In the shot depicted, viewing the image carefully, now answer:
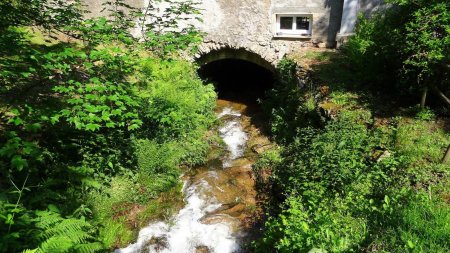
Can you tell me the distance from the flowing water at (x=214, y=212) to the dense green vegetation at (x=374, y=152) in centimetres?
64

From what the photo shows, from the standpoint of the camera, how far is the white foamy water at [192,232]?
6.08 m

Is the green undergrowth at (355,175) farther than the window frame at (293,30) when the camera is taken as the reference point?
No

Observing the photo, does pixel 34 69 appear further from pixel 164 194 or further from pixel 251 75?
pixel 251 75

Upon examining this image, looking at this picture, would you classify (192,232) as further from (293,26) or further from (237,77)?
(237,77)

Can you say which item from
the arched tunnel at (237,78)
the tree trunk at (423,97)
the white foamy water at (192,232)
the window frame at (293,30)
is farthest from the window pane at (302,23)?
the white foamy water at (192,232)

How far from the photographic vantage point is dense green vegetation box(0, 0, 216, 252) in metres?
3.67

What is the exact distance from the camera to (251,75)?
15.1 metres

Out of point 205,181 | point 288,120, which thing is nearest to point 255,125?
point 288,120

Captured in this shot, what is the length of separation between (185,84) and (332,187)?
585 cm

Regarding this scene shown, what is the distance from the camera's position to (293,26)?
10773 mm

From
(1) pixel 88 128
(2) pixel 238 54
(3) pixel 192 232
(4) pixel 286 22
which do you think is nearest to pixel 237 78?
(2) pixel 238 54

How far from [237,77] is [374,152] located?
1000 cm

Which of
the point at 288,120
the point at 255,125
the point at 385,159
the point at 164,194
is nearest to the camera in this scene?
the point at 385,159

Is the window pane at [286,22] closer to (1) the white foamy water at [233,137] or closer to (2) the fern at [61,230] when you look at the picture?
(1) the white foamy water at [233,137]
